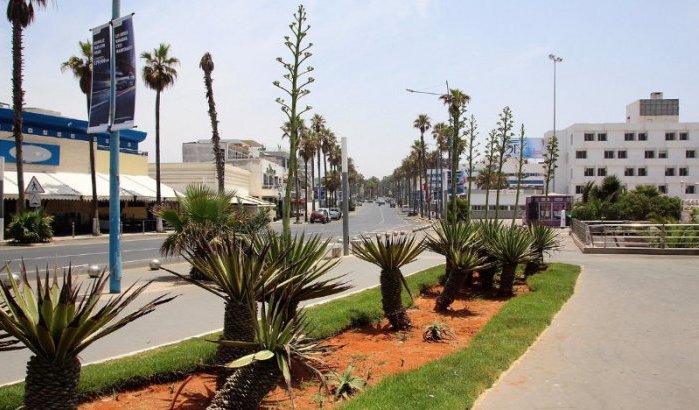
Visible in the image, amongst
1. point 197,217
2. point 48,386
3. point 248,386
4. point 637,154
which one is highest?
point 637,154

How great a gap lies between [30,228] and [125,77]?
69.5 feet

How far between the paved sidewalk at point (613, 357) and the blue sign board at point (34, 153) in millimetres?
34239

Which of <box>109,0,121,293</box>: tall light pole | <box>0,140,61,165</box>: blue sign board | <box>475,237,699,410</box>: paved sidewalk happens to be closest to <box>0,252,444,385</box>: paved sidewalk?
<box>109,0,121,293</box>: tall light pole

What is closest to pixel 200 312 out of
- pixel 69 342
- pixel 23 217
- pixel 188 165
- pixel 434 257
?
pixel 69 342

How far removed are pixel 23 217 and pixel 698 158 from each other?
7016 centimetres

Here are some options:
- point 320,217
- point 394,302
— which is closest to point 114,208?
point 394,302

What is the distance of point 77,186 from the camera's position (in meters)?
37.2

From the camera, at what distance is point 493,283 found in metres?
14.3

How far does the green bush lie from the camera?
2898cm

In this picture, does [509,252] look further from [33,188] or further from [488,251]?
[33,188]

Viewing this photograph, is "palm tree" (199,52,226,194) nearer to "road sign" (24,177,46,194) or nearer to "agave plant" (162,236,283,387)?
"road sign" (24,177,46,194)

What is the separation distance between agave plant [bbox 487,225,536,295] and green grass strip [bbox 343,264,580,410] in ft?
6.03

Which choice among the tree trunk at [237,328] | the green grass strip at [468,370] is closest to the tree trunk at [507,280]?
the green grass strip at [468,370]

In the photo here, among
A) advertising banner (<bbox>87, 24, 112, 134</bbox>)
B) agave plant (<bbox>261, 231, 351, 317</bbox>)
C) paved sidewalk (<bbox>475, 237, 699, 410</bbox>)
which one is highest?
advertising banner (<bbox>87, 24, 112, 134</bbox>)
